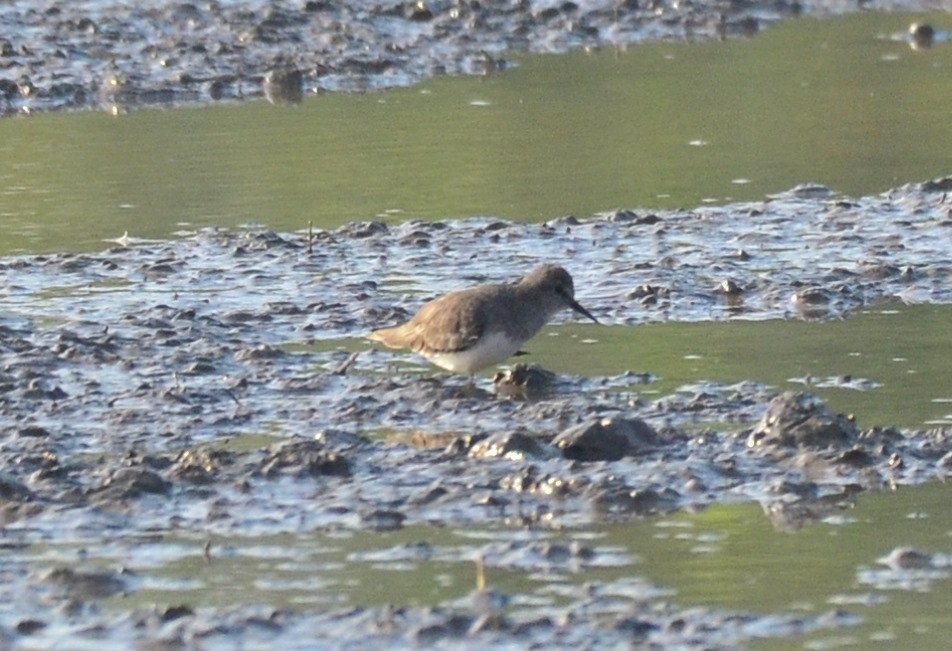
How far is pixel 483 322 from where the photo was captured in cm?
880

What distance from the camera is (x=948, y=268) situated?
415 inches

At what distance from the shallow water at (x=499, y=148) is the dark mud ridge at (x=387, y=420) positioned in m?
0.77

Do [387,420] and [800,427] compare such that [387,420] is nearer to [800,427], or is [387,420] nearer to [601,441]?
[601,441]

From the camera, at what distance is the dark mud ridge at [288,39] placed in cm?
1617

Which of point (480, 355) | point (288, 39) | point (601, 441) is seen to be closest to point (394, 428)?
point (480, 355)

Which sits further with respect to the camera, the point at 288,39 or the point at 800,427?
the point at 288,39

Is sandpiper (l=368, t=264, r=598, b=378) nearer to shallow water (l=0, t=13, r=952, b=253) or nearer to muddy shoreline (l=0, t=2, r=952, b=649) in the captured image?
muddy shoreline (l=0, t=2, r=952, b=649)

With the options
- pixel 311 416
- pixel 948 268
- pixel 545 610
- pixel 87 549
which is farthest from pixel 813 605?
pixel 948 268

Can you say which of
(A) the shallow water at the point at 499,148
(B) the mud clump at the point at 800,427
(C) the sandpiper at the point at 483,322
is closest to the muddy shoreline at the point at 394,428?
(B) the mud clump at the point at 800,427

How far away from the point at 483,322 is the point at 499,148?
523cm

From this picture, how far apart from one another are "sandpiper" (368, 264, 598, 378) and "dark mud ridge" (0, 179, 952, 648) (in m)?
0.14

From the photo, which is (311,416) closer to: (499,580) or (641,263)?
(499,580)

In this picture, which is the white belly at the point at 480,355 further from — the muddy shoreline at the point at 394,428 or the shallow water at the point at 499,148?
the shallow water at the point at 499,148

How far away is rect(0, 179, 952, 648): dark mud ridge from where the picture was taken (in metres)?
6.29
